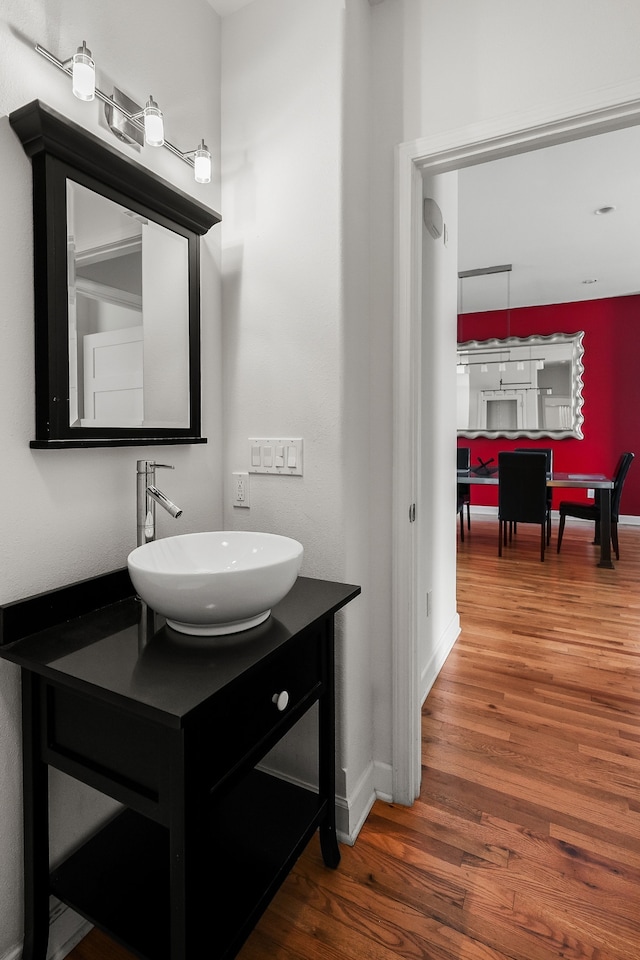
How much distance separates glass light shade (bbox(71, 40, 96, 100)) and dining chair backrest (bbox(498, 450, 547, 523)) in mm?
4447

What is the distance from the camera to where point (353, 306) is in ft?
5.12

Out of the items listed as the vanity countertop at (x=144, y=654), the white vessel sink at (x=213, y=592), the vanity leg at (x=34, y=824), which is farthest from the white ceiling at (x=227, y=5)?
→ the vanity leg at (x=34, y=824)

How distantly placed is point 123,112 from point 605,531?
4677 millimetres

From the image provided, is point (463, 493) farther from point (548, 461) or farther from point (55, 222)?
point (55, 222)

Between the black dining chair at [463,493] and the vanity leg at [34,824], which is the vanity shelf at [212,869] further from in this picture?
the black dining chair at [463,493]

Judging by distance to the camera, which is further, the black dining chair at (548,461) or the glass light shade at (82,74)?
the black dining chair at (548,461)

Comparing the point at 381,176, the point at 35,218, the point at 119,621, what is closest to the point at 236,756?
the point at 119,621

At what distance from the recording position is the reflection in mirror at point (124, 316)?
4.06 feet

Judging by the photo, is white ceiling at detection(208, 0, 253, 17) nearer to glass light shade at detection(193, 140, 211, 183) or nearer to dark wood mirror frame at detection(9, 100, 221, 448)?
glass light shade at detection(193, 140, 211, 183)

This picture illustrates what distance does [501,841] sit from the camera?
1.55 meters

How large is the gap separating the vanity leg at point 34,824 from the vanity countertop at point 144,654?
117 millimetres

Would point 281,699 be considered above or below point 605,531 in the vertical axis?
above

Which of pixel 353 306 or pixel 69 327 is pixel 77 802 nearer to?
pixel 69 327

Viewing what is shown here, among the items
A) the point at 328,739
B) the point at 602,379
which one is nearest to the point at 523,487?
the point at 602,379
